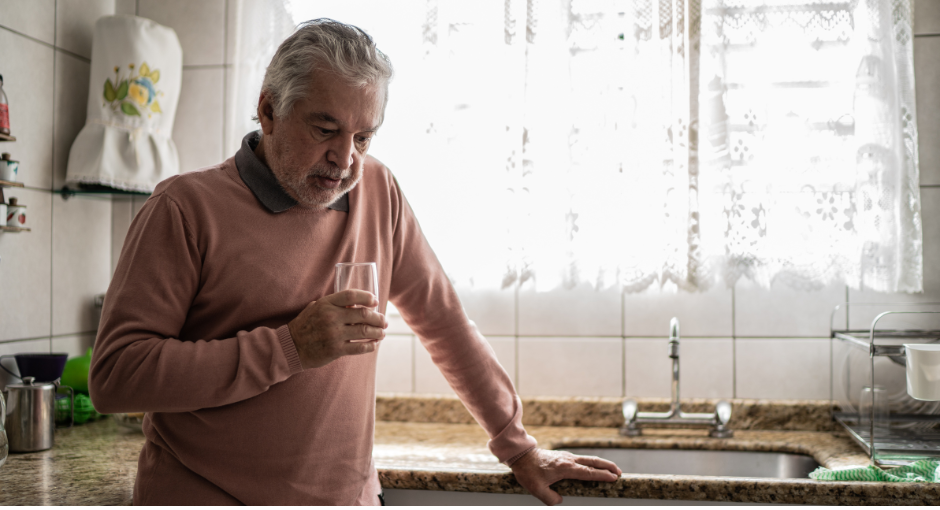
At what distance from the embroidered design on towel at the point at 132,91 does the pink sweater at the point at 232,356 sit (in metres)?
1.01

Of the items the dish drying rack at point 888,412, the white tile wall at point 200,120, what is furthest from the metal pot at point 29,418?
the dish drying rack at point 888,412

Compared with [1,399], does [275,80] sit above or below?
above

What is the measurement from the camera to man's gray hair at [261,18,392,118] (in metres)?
1.05

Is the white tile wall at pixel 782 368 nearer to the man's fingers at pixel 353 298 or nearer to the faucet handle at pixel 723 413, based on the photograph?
the faucet handle at pixel 723 413

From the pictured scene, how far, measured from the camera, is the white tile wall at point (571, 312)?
6.31ft

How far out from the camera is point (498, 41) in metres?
1.87

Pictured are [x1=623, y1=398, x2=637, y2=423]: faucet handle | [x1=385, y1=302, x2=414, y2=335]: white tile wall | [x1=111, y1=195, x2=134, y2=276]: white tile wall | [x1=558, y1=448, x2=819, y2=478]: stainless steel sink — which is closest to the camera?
[x1=558, y1=448, x2=819, y2=478]: stainless steel sink

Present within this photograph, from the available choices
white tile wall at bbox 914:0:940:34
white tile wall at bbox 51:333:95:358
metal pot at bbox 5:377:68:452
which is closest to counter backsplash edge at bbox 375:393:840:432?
metal pot at bbox 5:377:68:452

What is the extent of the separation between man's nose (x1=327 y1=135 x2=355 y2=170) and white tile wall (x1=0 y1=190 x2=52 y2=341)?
1.19 metres

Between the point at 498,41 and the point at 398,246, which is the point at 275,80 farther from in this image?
the point at 498,41

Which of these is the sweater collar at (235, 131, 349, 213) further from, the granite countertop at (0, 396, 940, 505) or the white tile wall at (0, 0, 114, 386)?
the white tile wall at (0, 0, 114, 386)

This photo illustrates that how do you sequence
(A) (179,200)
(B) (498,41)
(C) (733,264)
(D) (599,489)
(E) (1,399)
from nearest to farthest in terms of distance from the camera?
(A) (179,200) < (D) (599,489) < (E) (1,399) < (C) (733,264) < (B) (498,41)

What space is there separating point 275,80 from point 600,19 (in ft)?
3.42

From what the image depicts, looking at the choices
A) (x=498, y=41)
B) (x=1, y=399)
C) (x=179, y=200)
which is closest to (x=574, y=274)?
(x=498, y=41)
